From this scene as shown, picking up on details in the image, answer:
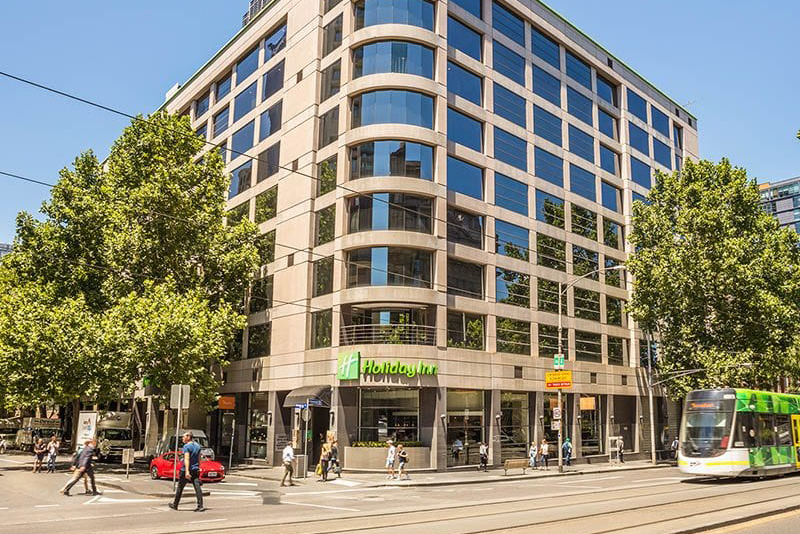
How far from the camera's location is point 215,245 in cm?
4016

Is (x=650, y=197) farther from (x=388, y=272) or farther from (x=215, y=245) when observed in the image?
(x=215, y=245)

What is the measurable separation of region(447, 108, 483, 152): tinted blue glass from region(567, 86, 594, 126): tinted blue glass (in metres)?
11.2

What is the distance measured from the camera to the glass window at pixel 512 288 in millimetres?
40406

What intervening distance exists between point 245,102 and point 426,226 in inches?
791

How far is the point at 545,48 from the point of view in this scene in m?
47.5

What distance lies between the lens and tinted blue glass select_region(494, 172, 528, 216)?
4159cm

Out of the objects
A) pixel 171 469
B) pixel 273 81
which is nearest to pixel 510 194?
pixel 273 81

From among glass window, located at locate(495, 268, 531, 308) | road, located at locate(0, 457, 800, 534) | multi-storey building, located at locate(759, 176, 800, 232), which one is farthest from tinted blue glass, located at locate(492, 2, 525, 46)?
multi-storey building, located at locate(759, 176, 800, 232)

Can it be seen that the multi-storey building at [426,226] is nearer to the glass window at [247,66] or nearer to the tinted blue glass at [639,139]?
the glass window at [247,66]

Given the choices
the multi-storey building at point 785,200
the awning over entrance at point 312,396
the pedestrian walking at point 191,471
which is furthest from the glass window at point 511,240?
the multi-storey building at point 785,200

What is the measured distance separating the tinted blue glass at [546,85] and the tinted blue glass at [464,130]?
296 inches

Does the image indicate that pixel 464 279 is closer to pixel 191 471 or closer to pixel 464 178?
pixel 464 178

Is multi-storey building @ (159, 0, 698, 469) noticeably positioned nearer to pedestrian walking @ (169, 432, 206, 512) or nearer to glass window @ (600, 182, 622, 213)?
glass window @ (600, 182, 622, 213)

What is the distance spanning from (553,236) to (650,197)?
849 centimetres
